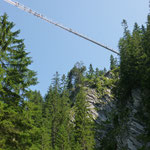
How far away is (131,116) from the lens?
93.2 feet

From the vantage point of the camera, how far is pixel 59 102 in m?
51.8

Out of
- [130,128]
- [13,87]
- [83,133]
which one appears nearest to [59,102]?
[83,133]

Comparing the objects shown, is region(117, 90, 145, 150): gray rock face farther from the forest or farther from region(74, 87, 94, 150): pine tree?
region(74, 87, 94, 150): pine tree

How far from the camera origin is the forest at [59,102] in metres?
13.9

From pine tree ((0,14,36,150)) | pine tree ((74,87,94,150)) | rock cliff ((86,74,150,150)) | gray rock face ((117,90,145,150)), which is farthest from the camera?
pine tree ((74,87,94,150))

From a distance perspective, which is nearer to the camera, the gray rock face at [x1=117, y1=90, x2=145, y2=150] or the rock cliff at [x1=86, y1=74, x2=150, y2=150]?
the gray rock face at [x1=117, y1=90, x2=145, y2=150]

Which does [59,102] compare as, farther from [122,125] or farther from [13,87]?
[13,87]

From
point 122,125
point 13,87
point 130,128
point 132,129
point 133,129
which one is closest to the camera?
point 13,87

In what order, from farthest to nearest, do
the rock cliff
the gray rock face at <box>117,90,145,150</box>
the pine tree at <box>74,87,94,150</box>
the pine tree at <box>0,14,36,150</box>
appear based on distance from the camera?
1. the pine tree at <box>74,87,94,150</box>
2. the rock cliff
3. the gray rock face at <box>117,90,145,150</box>
4. the pine tree at <box>0,14,36,150</box>

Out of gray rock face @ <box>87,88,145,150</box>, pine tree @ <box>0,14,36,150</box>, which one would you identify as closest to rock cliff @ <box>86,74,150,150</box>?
gray rock face @ <box>87,88,145,150</box>

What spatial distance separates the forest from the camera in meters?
13.9

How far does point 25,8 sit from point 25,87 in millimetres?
49743

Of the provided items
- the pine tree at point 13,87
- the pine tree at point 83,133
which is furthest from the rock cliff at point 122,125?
the pine tree at point 13,87

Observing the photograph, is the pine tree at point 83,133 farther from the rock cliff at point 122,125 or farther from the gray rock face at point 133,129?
the gray rock face at point 133,129
